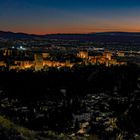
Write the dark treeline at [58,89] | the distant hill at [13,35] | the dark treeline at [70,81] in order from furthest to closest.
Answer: the distant hill at [13,35] → the dark treeline at [70,81] → the dark treeline at [58,89]

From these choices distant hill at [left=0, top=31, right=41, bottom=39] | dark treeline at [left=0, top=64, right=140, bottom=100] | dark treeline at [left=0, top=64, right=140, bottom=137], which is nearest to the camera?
dark treeline at [left=0, top=64, right=140, bottom=137]

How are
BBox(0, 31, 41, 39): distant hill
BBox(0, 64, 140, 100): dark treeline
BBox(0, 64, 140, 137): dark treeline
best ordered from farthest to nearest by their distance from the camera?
BBox(0, 31, 41, 39): distant hill
BBox(0, 64, 140, 100): dark treeline
BBox(0, 64, 140, 137): dark treeline

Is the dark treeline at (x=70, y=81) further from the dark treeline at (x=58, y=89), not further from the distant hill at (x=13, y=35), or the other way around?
the distant hill at (x=13, y=35)

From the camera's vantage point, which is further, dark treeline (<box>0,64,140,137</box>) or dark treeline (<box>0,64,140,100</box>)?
dark treeline (<box>0,64,140,100</box>)

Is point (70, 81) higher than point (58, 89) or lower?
lower

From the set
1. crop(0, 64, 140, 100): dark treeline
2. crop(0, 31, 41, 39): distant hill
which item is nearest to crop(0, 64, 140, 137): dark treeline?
crop(0, 64, 140, 100): dark treeline

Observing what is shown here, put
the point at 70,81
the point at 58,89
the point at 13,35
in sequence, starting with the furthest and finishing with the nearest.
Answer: the point at 13,35, the point at 70,81, the point at 58,89

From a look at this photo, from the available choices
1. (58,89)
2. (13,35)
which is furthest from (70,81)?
(13,35)

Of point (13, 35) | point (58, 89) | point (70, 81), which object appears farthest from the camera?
point (13, 35)

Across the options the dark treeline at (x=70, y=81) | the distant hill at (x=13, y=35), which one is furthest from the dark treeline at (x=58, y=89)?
the distant hill at (x=13, y=35)

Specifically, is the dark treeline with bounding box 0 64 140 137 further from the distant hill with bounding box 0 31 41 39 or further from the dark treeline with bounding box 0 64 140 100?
the distant hill with bounding box 0 31 41 39

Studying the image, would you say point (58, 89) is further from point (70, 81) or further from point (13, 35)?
point (13, 35)

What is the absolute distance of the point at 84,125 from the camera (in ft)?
80.1

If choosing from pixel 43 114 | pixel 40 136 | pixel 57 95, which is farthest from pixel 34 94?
pixel 40 136
